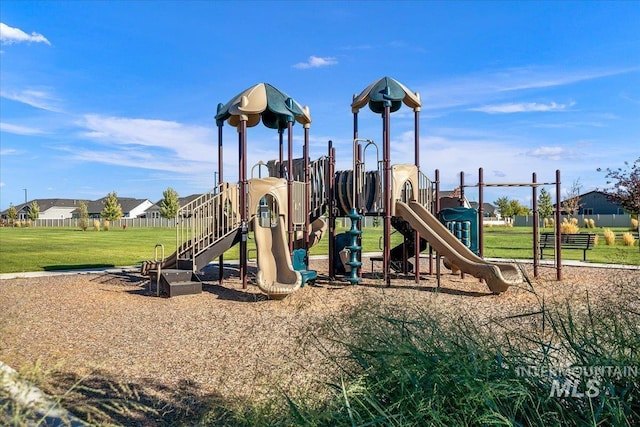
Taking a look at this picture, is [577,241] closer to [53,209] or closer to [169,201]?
[169,201]

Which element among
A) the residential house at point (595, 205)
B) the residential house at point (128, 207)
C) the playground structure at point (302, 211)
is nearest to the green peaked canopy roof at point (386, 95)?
the playground structure at point (302, 211)

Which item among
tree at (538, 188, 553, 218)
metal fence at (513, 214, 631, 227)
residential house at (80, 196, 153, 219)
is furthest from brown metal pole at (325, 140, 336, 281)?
residential house at (80, 196, 153, 219)

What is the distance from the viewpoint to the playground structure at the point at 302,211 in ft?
34.2

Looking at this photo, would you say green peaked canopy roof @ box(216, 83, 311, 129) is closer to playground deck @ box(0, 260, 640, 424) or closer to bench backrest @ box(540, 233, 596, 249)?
playground deck @ box(0, 260, 640, 424)

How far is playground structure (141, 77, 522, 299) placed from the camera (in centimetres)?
1041

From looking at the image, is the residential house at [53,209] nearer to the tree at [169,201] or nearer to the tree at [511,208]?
the tree at [169,201]

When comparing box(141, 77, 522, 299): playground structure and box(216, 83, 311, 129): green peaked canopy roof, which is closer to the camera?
box(141, 77, 522, 299): playground structure

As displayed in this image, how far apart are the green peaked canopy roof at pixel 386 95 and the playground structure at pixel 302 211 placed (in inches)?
1.0

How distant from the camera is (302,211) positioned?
1248cm

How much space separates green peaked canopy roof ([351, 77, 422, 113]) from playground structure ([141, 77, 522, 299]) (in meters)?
0.03

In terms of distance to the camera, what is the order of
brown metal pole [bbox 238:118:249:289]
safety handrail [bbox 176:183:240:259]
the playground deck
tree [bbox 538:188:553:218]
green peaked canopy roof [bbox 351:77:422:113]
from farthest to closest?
tree [bbox 538:188:553:218] → green peaked canopy roof [bbox 351:77:422:113] → brown metal pole [bbox 238:118:249:289] → safety handrail [bbox 176:183:240:259] → the playground deck

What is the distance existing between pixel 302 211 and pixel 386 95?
353 centimetres

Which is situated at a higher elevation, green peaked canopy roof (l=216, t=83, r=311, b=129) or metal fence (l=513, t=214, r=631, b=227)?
green peaked canopy roof (l=216, t=83, r=311, b=129)

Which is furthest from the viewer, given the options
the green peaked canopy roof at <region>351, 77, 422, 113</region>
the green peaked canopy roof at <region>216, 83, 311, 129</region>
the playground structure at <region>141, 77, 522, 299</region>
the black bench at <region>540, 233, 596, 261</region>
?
the black bench at <region>540, 233, 596, 261</region>
